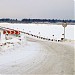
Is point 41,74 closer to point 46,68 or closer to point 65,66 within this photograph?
point 46,68

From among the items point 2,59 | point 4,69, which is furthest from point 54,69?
point 2,59

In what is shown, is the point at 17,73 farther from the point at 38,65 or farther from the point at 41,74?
the point at 38,65

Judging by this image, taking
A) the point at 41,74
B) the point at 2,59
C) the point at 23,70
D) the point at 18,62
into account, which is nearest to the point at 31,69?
the point at 23,70

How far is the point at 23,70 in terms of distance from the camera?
41.6ft

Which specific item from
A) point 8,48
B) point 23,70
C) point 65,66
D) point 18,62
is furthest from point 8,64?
point 8,48

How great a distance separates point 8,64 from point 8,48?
6.34 meters

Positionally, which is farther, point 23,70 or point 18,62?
point 18,62

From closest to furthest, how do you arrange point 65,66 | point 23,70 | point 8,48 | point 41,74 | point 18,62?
point 41,74
point 23,70
point 65,66
point 18,62
point 8,48

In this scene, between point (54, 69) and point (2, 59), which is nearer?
point (54, 69)

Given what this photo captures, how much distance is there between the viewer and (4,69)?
13.0 meters

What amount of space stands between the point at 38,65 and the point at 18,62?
144cm

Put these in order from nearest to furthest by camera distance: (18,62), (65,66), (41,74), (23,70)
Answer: (41,74) → (23,70) → (65,66) → (18,62)

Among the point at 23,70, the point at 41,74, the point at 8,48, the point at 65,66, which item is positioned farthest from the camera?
the point at 8,48

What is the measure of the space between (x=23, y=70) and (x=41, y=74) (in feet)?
3.85
